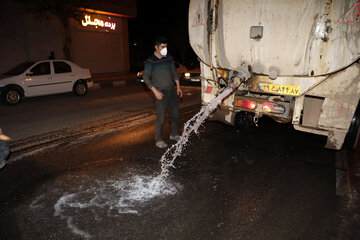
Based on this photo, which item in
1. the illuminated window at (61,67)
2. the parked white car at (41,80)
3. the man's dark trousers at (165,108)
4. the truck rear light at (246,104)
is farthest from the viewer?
the illuminated window at (61,67)

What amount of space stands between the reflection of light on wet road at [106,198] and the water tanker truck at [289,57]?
2.04m

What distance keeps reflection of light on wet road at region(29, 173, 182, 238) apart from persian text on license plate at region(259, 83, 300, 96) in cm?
204

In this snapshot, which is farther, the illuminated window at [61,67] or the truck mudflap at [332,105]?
the illuminated window at [61,67]

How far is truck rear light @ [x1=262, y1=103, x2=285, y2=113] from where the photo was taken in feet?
13.8

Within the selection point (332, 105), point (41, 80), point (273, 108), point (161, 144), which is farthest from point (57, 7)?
point (332, 105)

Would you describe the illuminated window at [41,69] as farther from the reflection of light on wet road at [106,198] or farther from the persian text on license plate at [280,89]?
the persian text on license plate at [280,89]

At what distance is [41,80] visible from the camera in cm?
971

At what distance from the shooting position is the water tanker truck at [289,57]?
3355 mm

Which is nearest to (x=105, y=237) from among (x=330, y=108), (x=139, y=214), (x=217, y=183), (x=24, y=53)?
(x=139, y=214)

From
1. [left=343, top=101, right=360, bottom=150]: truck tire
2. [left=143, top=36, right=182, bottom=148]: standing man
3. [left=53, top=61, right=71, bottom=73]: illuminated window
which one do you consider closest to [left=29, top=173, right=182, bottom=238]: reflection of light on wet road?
[left=143, top=36, right=182, bottom=148]: standing man

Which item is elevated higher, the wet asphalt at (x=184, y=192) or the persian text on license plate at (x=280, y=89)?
the persian text on license plate at (x=280, y=89)

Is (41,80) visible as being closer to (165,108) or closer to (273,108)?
(165,108)

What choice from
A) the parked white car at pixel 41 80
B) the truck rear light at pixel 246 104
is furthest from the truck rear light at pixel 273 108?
the parked white car at pixel 41 80

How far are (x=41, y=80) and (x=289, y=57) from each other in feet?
29.3
